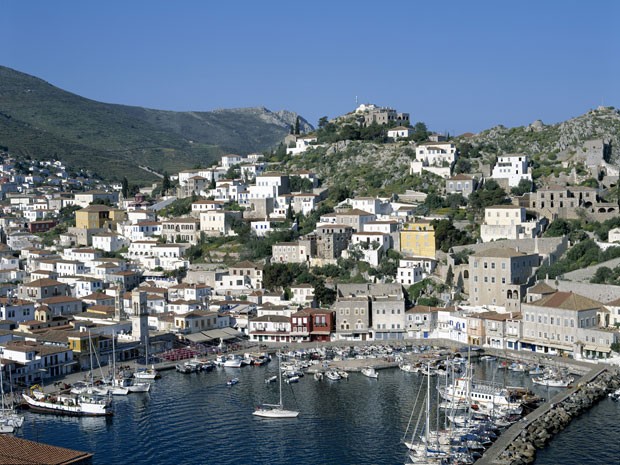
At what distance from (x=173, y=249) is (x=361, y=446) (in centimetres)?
2725

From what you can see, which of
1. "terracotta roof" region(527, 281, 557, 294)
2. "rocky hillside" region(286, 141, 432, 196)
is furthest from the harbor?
A: "rocky hillside" region(286, 141, 432, 196)

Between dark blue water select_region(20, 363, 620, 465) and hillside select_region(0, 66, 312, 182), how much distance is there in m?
64.8

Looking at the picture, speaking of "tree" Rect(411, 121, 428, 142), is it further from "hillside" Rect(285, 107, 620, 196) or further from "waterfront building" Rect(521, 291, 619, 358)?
"waterfront building" Rect(521, 291, 619, 358)

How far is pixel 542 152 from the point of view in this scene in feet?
187

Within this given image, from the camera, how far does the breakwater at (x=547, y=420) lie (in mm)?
23797

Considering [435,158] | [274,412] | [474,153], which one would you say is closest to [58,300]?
[274,412]

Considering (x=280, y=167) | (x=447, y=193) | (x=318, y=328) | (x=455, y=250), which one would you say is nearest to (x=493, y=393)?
(x=318, y=328)

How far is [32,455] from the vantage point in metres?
17.6

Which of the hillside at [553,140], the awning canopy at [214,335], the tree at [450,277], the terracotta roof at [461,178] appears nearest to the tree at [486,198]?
the terracotta roof at [461,178]

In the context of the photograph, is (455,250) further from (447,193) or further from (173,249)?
(173,249)

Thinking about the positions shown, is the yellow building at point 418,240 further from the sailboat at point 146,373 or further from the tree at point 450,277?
the sailboat at point 146,373

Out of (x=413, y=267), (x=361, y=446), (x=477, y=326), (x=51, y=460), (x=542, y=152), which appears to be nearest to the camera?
(x=51, y=460)

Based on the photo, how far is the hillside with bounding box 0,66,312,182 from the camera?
99.1 m

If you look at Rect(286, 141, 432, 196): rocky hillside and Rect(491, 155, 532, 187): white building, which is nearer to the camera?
Rect(491, 155, 532, 187): white building
